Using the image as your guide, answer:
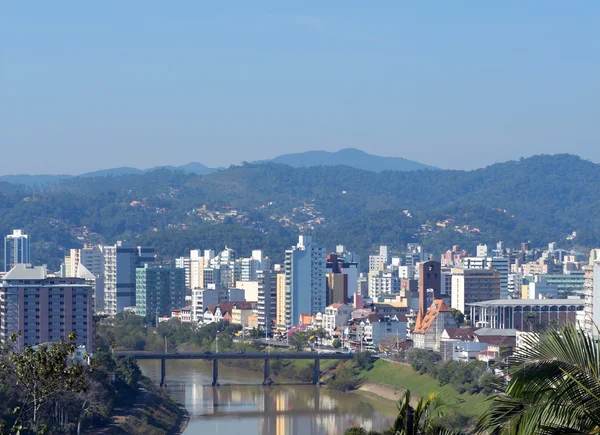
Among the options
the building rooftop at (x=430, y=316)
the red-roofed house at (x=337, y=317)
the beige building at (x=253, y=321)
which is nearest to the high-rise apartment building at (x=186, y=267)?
the beige building at (x=253, y=321)

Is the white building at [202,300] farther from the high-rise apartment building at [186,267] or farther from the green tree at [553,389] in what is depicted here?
the green tree at [553,389]

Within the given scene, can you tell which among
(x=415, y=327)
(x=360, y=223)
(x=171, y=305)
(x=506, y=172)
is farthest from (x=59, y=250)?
(x=506, y=172)

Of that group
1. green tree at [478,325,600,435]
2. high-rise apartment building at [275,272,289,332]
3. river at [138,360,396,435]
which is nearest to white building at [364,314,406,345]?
river at [138,360,396,435]

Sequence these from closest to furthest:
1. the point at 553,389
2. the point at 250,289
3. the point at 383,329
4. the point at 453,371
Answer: the point at 553,389 → the point at 453,371 → the point at 383,329 → the point at 250,289

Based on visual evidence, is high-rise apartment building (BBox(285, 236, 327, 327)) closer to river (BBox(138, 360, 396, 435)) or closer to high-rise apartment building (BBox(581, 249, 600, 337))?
river (BBox(138, 360, 396, 435))

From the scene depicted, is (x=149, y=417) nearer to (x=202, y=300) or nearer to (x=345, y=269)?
(x=202, y=300)

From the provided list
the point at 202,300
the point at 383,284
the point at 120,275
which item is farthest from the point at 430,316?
the point at 120,275
